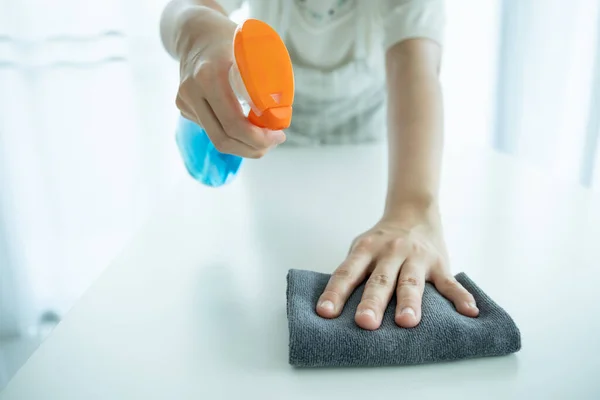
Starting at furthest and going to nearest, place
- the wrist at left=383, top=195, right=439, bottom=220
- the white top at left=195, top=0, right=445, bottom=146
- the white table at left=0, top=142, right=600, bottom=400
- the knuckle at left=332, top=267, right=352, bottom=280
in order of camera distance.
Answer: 1. the white top at left=195, top=0, right=445, bottom=146
2. the wrist at left=383, top=195, right=439, bottom=220
3. the knuckle at left=332, top=267, right=352, bottom=280
4. the white table at left=0, top=142, right=600, bottom=400

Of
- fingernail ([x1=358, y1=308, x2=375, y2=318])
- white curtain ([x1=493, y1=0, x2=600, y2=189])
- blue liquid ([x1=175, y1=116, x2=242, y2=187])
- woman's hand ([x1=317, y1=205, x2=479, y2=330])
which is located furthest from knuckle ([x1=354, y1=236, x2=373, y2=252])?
white curtain ([x1=493, y1=0, x2=600, y2=189])

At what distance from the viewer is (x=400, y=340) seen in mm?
409

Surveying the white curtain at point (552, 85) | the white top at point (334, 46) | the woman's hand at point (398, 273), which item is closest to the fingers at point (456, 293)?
the woman's hand at point (398, 273)

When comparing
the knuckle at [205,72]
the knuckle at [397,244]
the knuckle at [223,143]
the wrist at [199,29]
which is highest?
the wrist at [199,29]

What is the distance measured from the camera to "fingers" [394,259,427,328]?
16.9 inches

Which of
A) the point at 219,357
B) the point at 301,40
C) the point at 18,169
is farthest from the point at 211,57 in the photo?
the point at 18,169

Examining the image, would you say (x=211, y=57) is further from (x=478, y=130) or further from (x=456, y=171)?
(x=478, y=130)

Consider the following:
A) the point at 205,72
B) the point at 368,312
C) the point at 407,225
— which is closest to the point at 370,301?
the point at 368,312

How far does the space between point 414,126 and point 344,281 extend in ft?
1.00

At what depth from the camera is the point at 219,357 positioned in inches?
16.8

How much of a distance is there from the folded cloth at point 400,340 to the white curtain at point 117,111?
1.10 m

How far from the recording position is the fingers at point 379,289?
0.43 m

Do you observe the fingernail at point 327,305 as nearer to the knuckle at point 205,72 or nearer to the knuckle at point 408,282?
the knuckle at point 408,282

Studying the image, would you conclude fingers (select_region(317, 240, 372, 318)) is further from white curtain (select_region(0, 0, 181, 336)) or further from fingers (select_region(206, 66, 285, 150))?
white curtain (select_region(0, 0, 181, 336))
